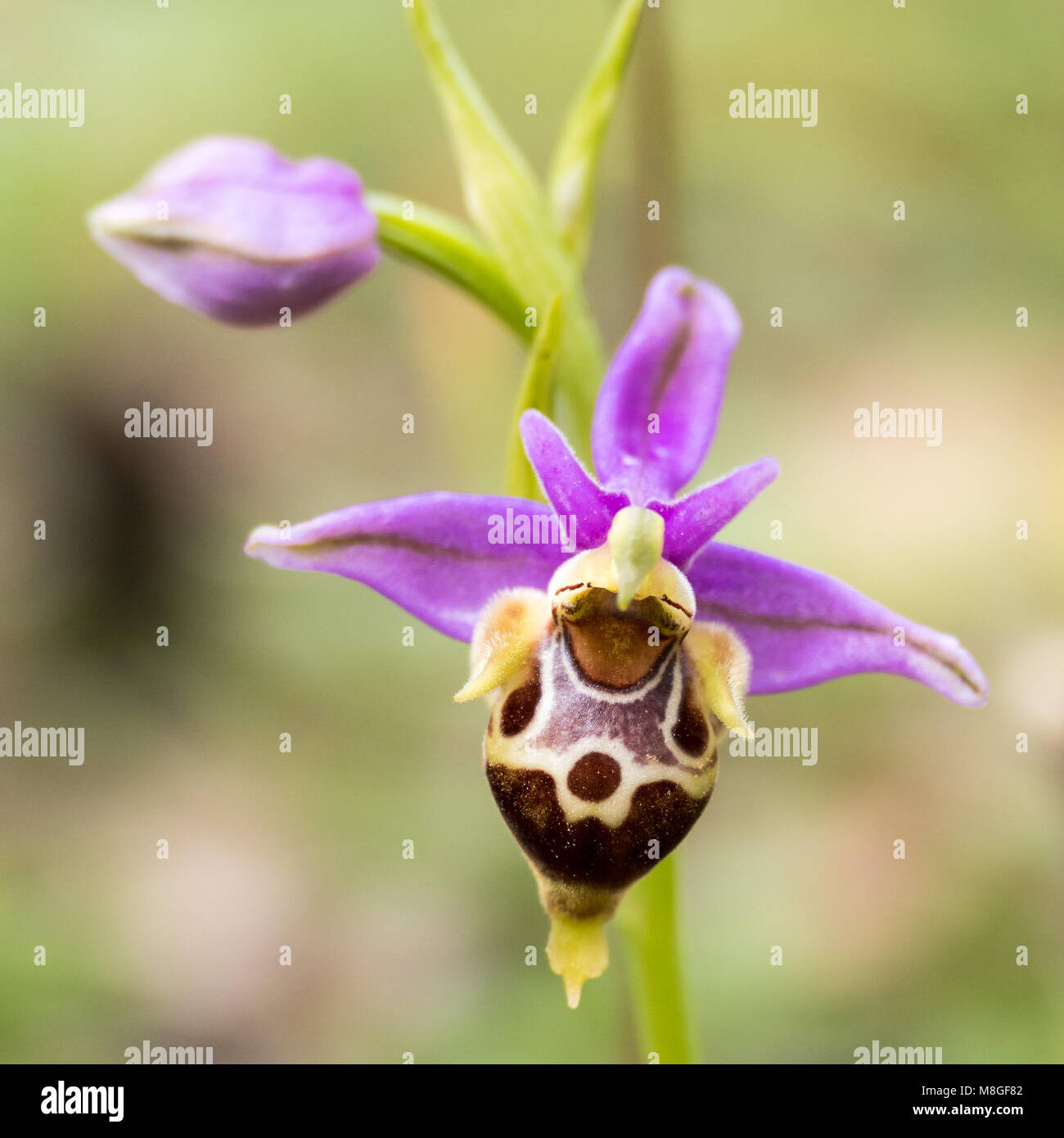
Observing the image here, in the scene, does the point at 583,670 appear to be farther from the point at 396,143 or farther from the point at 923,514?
the point at 396,143

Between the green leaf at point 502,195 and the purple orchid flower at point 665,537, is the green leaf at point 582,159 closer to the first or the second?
the green leaf at point 502,195

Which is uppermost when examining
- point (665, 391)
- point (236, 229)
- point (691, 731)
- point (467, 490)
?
point (467, 490)

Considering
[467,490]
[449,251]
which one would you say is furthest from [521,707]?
[467,490]

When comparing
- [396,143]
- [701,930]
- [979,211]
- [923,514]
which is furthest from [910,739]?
[396,143]

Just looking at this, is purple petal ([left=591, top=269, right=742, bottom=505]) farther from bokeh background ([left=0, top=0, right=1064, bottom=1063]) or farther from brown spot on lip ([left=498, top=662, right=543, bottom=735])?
bokeh background ([left=0, top=0, right=1064, bottom=1063])

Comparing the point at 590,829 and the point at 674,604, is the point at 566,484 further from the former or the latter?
the point at 590,829
